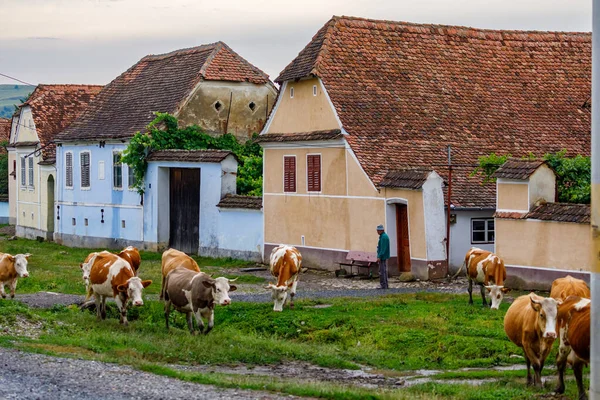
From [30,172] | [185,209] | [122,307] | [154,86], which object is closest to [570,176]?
[122,307]

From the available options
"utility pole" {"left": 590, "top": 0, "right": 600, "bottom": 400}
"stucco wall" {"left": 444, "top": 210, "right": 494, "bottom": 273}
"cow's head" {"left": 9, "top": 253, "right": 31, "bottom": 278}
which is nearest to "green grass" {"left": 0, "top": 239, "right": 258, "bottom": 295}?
"cow's head" {"left": 9, "top": 253, "right": 31, "bottom": 278}

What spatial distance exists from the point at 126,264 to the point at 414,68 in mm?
16616

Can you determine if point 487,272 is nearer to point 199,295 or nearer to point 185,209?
point 199,295

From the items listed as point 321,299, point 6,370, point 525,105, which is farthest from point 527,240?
point 6,370

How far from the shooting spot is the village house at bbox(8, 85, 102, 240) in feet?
169

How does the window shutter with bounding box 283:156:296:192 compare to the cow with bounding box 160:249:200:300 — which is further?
the window shutter with bounding box 283:156:296:192

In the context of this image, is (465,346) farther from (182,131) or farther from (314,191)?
(182,131)

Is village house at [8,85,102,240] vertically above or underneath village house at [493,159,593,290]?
above

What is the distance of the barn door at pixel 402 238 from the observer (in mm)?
30562

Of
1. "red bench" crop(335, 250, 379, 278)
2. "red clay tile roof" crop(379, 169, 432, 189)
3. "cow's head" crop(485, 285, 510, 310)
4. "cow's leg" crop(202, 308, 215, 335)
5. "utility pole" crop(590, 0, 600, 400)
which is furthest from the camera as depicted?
"red bench" crop(335, 250, 379, 278)

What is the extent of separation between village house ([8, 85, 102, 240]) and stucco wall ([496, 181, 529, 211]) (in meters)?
28.5

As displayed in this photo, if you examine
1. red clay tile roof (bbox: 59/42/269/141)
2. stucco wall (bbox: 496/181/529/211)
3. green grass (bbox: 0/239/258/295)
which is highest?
red clay tile roof (bbox: 59/42/269/141)

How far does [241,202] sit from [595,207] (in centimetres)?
2695

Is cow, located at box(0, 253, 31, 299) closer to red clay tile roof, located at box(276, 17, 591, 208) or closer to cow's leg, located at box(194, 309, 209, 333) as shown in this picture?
cow's leg, located at box(194, 309, 209, 333)
